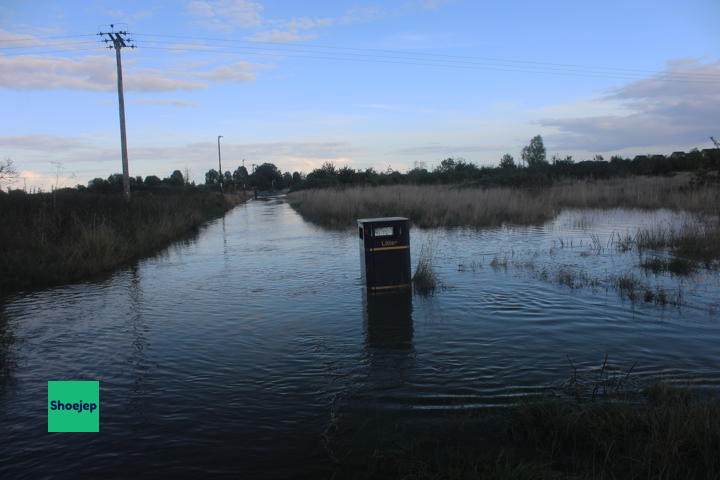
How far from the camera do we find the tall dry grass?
69.1 ft

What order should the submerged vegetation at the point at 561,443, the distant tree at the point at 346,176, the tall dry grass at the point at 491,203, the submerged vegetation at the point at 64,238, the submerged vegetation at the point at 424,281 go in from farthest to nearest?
1. the distant tree at the point at 346,176
2. the tall dry grass at the point at 491,203
3. the submerged vegetation at the point at 64,238
4. the submerged vegetation at the point at 424,281
5. the submerged vegetation at the point at 561,443

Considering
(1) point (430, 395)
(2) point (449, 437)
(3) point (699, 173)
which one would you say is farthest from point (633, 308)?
(3) point (699, 173)

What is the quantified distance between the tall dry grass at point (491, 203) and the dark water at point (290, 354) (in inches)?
420

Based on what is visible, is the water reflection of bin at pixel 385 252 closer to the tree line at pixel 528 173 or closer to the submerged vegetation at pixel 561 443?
the submerged vegetation at pixel 561 443

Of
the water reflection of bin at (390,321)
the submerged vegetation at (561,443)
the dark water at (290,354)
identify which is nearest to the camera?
the submerged vegetation at (561,443)

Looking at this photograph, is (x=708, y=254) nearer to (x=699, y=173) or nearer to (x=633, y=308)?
(x=633, y=308)

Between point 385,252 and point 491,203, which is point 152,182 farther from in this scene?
point 385,252

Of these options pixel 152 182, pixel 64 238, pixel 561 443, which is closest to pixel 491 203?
pixel 64 238

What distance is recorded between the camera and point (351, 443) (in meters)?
3.73

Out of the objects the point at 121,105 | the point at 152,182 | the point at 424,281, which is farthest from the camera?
the point at 152,182

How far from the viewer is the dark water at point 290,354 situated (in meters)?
3.83

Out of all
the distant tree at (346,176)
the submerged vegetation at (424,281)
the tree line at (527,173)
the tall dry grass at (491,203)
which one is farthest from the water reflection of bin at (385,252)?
the distant tree at (346,176)

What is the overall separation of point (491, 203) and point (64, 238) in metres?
17.3

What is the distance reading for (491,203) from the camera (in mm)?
22938
